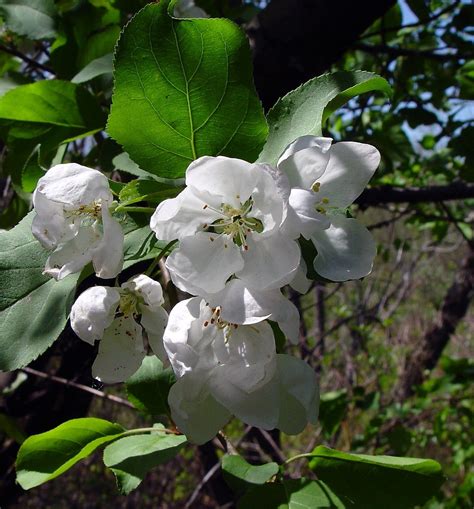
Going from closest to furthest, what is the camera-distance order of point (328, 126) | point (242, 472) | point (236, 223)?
1. point (236, 223)
2. point (242, 472)
3. point (328, 126)

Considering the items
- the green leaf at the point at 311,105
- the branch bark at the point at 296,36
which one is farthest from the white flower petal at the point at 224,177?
the branch bark at the point at 296,36

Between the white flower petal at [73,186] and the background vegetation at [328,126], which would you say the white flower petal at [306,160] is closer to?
the white flower petal at [73,186]

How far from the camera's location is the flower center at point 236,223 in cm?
77

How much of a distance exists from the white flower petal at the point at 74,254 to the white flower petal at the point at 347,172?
31 cm

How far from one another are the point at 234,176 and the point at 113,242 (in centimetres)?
17

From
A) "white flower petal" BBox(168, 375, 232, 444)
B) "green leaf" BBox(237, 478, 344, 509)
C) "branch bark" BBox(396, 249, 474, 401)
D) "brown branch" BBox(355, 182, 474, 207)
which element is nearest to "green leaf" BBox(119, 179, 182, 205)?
"white flower petal" BBox(168, 375, 232, 444)

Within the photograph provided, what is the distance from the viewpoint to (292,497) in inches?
38.3

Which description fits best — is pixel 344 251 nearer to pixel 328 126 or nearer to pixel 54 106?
pixel 54 106

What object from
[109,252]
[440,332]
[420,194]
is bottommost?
[440,332]

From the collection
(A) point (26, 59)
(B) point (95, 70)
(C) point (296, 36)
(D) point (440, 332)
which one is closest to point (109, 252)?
(B) point (95, 70)

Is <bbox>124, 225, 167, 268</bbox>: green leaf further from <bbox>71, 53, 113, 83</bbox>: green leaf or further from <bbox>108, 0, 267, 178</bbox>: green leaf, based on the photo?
<bbox>71, 53, 113, 83</bbox>: green leaf

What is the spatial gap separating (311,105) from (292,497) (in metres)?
0.61

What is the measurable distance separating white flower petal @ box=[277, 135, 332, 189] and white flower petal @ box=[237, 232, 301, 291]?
0.09 meters

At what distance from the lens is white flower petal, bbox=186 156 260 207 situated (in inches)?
27.8
